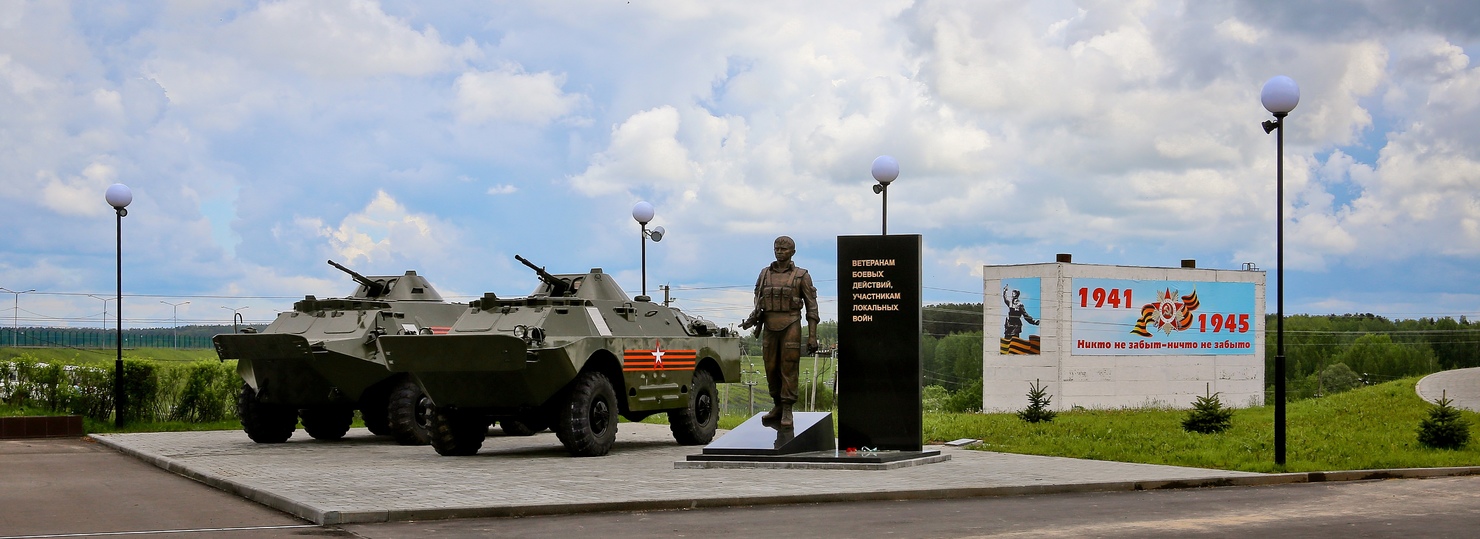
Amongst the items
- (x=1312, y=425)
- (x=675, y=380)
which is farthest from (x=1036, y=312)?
(x=675, y=380)

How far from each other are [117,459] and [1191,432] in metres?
14.3

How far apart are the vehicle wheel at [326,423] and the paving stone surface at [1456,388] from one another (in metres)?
19.4

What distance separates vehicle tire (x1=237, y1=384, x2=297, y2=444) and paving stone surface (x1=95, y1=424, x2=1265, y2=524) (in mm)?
1489

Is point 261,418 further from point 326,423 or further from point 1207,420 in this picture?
point 1207,420

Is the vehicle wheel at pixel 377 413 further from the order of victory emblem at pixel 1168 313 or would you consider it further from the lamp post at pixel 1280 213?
the order of victory emblem at pixel 1168 313

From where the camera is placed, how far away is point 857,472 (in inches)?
564

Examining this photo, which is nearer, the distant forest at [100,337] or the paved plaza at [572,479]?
the paved plaza at [572,479]

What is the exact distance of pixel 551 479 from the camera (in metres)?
13.6

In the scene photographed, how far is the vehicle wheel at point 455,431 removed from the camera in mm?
17328

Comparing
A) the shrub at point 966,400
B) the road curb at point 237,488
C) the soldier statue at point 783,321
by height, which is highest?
the soldier statue at point 783,321

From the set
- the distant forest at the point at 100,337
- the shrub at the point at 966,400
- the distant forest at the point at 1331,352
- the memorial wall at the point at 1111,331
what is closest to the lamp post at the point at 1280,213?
the distant forest at the point at 100,337

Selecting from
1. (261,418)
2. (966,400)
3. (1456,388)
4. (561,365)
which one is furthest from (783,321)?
(966,400)

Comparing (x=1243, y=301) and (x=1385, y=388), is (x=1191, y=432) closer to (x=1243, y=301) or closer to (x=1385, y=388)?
(x=1385, y=388)

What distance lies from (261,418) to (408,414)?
→ 97.9 inches
